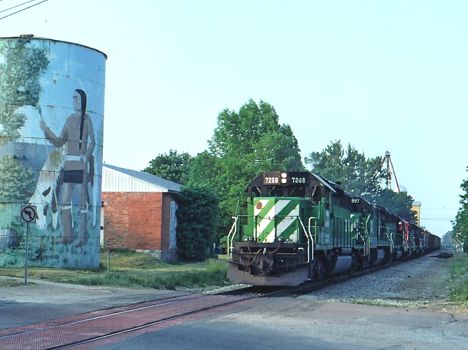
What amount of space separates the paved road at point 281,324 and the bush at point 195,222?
2233 centimetres

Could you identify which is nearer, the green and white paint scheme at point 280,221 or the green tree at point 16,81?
the green and white paint scheme at point 280,221

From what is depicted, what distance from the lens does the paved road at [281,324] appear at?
9352 millimetres

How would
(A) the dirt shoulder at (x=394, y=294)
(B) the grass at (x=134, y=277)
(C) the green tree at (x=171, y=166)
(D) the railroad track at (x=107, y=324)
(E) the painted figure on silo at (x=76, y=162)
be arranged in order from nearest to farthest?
(D) the railroad track at (x=107, y=324), (A) the dirt shoulder at (x=394, y=294), (B) the grass at (x=134, y=277), (E) the painted figure on silo at (x=76, y=162), (C) the green tree at (x=171, y=166)

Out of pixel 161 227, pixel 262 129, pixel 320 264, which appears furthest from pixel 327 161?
pixel 320 264

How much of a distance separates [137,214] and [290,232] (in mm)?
20861

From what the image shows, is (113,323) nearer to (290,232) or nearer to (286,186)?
(290,232)

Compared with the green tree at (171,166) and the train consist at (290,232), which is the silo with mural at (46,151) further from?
the green tree at (171,166)

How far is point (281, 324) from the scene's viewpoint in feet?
37.3

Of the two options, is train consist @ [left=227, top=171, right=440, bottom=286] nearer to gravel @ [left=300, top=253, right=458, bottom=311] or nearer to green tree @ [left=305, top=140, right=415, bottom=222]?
gravel @ [left=300, top=253, right=458, bottom=311]

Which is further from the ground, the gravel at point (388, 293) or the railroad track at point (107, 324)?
the railroad track at point (107, 324)

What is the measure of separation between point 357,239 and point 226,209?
86.1ft

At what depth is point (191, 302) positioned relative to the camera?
583 inches

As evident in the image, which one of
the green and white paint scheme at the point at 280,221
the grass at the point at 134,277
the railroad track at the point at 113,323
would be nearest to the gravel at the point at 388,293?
the green and white paint scheme at the point at 280,221

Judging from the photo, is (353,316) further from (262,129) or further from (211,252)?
(262,129)
